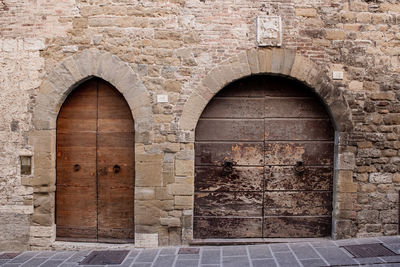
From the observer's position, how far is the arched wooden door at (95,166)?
4.32 metres

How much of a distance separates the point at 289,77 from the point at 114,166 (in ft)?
9.51

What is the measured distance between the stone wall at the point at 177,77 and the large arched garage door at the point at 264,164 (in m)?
0.28

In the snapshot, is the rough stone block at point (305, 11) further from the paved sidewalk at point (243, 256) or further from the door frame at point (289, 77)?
the paved sidewalk at point (243, 256)

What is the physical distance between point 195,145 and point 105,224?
1812mm

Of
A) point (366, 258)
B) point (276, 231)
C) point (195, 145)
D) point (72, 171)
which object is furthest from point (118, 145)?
point (366, 258)

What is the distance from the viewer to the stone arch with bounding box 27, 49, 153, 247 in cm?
412

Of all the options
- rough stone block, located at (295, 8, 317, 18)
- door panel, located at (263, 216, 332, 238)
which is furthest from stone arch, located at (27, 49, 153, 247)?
rough stone block, located at (295, 8, 317, 18)

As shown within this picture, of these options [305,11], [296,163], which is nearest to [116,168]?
[296,163]

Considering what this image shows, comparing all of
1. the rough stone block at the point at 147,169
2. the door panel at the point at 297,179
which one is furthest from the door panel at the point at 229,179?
the rough stone block at the point at 147,169

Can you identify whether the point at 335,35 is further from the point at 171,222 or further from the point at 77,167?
the point at 77,167

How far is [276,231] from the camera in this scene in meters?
4.38

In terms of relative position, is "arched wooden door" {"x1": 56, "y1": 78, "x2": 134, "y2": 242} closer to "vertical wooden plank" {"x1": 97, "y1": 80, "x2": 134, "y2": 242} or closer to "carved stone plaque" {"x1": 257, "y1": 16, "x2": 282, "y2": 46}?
"vertical wooden plank" {"x1": 97, "y1": 80, "x2": 134, "y2": 242}

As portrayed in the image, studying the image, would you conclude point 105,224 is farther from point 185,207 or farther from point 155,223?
point 185,207

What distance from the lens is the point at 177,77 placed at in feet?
13.6
